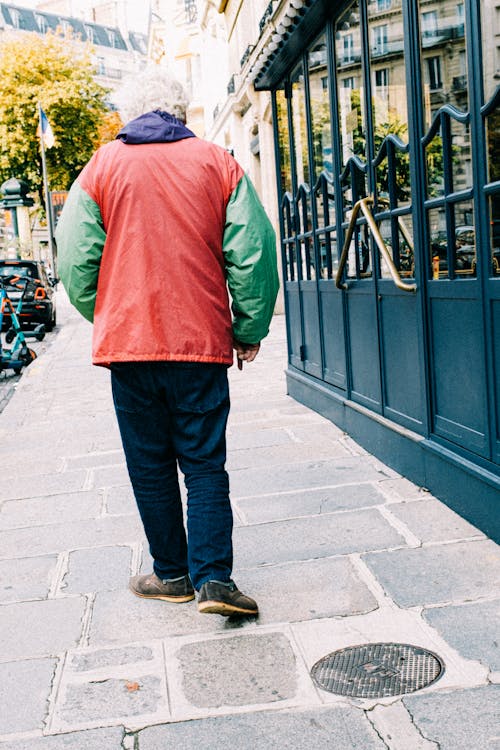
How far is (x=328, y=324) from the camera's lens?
7.03 metres

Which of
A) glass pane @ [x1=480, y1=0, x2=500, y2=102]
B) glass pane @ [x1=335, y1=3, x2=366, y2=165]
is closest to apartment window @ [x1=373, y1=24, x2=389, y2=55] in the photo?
glass pane @ [x1=335, y1=3, x2=366, y2=165]

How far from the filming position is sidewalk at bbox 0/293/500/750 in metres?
2.59

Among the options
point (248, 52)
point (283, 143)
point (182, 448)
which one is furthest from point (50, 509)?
point (248, 52)

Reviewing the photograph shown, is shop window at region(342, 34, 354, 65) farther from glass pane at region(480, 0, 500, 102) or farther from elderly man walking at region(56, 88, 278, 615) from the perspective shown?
elderly man walking at region(56, 88, 278, 615)

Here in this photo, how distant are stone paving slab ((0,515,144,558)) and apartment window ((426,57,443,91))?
2.68 metres

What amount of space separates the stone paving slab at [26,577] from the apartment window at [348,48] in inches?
146

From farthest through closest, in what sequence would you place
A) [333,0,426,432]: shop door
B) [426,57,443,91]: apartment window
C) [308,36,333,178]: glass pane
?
Answer: [308,36,333,178]: glass pane → [333,0,426,432]: shop door → [426,57,443,91]: apartment window

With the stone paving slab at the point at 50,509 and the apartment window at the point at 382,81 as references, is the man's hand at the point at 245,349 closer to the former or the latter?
the stone paving slab at the point at 50,509

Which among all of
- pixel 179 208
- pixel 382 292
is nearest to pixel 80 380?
pixel 382 292

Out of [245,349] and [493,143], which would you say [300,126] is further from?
[245,349]

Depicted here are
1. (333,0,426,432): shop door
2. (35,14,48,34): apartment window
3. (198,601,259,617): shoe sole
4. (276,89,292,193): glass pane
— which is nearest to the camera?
(198,601,259,617): shoe sole

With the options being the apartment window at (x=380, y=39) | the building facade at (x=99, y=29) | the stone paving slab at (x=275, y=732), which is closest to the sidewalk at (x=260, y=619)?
the stone paving slab at (x=275, y=732)

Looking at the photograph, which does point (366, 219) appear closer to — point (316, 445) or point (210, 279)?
point (316, 445)

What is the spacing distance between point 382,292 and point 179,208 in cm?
248
